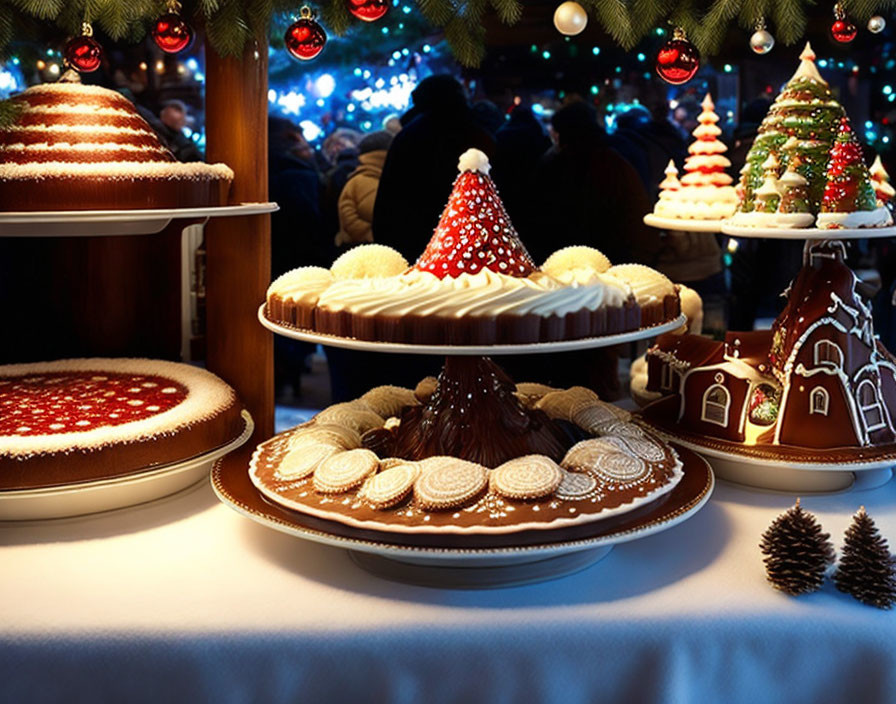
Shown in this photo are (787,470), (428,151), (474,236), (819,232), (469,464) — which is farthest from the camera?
(428,151)

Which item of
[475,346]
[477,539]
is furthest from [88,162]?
[477,539]

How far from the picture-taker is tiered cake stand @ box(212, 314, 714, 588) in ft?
4.10

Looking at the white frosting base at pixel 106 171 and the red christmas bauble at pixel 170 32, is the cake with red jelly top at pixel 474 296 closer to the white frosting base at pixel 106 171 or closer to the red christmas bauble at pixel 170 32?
the white frosting base at pixel 106 171

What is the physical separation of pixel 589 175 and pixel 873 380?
97cm

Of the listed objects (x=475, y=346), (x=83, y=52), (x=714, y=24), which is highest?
(x=714, y=24)

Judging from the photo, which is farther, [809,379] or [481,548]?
[809,379]

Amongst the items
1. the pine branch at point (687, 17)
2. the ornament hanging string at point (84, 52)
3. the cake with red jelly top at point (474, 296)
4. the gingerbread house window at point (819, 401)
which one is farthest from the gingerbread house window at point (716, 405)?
the ornament hanging string at point (84, 52)

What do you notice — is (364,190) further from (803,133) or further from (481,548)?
(481,548)

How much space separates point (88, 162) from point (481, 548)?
0.84 metres

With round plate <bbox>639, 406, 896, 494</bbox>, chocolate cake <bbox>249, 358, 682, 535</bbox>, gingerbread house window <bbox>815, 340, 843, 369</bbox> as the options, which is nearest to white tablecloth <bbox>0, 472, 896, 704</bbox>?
chocolate cake <bbox>249, 358, 682, 535</bbox>

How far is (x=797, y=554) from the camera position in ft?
4.25

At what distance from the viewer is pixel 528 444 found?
151 cm

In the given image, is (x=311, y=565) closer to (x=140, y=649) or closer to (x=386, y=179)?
(x=140, y=649)

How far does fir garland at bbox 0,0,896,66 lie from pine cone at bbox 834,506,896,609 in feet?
2.79
